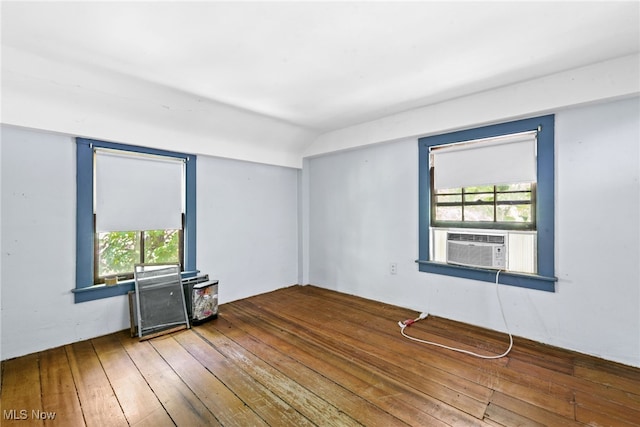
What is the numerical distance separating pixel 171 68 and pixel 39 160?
1.45 meters

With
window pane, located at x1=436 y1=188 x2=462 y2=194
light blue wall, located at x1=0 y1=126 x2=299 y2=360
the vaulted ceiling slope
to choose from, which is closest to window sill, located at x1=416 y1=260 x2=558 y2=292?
window pane, located at x1=436 y1=188 x2=462 y2=194

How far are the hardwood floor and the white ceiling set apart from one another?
2.29m

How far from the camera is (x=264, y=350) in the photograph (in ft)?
8.00

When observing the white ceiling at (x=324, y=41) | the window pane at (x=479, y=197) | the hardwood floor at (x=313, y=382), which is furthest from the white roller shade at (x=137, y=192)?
the window pane at (x=479, y=197)

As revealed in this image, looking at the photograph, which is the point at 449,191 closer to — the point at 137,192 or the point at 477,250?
the point at 477,250

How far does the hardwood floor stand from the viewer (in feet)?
5.44

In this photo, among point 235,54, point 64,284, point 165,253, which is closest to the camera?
point 235,54

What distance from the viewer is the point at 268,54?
79.7 inches

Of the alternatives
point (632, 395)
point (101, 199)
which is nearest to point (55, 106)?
point (101, 199)

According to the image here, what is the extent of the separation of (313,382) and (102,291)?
7.32 feet

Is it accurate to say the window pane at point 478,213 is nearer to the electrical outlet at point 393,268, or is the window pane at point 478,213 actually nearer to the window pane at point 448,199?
the window pane at point 448,199

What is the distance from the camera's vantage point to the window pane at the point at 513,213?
2680 mm

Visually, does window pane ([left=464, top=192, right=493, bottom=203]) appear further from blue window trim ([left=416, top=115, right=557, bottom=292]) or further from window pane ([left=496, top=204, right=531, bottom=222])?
blue window trim ([left=416, top=115, right=557, bottom=292])

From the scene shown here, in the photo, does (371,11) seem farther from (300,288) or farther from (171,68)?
(300,288)
